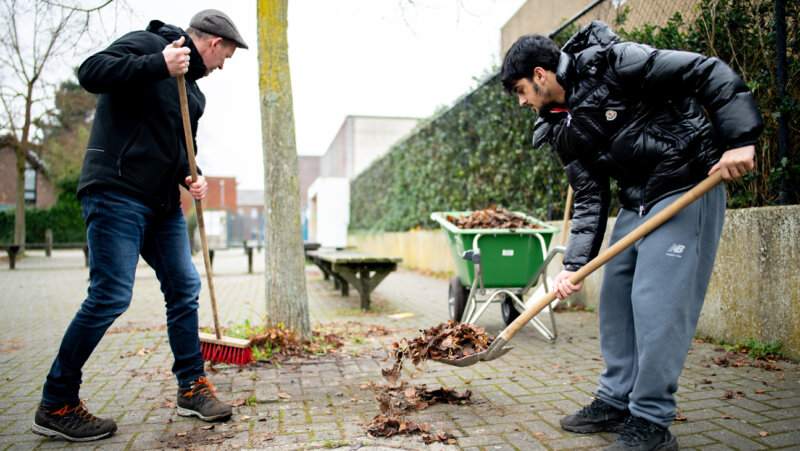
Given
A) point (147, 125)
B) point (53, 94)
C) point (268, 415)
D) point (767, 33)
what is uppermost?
point (53, 94)

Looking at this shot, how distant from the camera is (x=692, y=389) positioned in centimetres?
322

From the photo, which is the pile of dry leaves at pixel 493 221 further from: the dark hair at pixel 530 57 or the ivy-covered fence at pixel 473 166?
the dark hair at pixel 530 57

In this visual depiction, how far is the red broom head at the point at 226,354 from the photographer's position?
3.70m

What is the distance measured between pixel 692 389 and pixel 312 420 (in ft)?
7.56

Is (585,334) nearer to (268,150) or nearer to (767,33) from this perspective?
(767,33)

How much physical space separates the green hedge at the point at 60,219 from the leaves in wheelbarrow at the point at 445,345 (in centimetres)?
3282

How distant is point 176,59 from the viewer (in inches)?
98.2

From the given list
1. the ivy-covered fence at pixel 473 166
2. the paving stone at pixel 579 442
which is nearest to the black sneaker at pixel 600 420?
the paving stone at pixel 579 442

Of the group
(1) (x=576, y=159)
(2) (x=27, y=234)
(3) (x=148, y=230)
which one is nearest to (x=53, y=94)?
(2) (x=27, y=234)

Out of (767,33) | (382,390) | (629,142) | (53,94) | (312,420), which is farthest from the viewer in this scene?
(53,94)

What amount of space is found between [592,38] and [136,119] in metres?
2.28

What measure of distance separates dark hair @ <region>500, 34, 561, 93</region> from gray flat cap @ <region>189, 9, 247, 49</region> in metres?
1.48

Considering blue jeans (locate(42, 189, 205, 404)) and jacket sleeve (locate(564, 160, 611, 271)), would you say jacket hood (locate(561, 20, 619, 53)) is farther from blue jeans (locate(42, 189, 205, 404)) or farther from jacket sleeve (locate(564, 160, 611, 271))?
blue jeans (locate(42, 189, 205, 404))

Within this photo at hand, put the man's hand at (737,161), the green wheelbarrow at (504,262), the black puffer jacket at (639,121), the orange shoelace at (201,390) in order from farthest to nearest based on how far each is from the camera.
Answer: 1. the green wheelbarrow at (504,262)
2. the orange shoelace at (201,390)
3. the black puffer jacket at (639,121)
4. the man's hand at (737,161)
